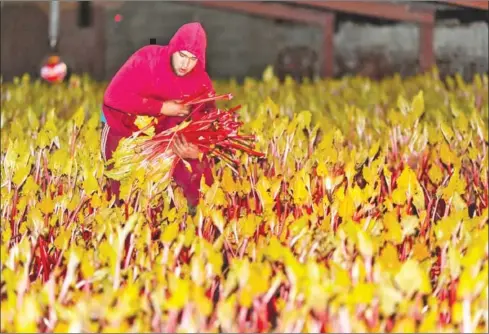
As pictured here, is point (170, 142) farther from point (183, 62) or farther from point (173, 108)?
point (183, 62)

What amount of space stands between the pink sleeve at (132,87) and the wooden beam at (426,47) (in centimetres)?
866

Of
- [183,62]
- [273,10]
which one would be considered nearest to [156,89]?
[183,62]

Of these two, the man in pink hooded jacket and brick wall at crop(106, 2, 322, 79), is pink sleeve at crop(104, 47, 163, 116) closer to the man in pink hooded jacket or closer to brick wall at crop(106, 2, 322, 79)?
the man in pink hooded jacket

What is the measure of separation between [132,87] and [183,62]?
1.07 feet

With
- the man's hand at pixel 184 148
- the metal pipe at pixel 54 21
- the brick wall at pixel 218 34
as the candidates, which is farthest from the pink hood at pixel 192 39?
the brick wall at pixel 218 34

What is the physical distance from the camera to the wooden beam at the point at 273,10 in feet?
41.9

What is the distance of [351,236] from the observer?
10.2 feet

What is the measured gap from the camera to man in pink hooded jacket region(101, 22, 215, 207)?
14.4ft

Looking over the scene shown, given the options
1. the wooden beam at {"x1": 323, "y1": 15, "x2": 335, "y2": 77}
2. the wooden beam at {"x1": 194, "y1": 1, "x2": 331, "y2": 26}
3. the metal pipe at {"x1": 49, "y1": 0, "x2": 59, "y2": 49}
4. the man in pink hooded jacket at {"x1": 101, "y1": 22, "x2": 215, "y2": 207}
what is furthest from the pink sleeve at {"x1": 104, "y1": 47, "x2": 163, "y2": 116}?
the wooden beam at {"x1": 323, "y1": 15, "x2": 335, "y2": 77}

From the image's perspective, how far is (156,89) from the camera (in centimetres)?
453

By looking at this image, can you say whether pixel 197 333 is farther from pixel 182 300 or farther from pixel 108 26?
pixel 108 26

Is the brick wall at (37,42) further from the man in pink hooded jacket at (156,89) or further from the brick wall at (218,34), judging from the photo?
the man in pink hooded jacket at (156,89)

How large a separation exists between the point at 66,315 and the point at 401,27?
1147 cm

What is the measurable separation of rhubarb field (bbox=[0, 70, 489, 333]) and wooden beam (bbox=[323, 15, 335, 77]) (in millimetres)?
6955
